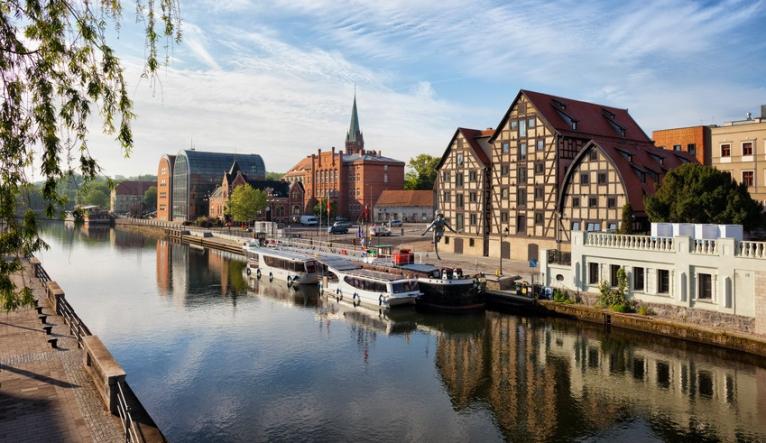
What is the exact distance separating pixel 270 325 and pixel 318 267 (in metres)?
16.9

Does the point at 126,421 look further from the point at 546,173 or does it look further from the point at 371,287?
the point at 546,173

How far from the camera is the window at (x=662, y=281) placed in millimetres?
32156

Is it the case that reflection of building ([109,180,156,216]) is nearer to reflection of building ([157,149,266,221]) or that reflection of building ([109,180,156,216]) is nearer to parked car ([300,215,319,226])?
reflection of building ([157,149,266,221])

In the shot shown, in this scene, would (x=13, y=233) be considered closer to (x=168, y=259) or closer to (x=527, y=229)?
(x=527, y=229)

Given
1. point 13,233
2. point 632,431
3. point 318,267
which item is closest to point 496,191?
point 318,267

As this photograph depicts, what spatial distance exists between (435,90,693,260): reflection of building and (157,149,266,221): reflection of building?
8580 centimetres

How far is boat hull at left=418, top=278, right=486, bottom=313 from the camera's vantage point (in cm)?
3925

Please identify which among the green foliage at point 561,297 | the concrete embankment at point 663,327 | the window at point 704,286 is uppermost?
the window at point 704,286

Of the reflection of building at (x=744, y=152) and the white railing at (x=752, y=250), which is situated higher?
the reflection of building at (x=744, y=152)

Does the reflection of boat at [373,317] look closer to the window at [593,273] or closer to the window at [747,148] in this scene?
the window at [593,273]

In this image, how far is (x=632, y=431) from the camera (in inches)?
795

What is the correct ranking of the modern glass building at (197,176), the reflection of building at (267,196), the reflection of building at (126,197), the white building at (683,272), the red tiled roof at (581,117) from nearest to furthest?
the white building at (683,272) < the red tiled roof at (581,117) < the reflection of building at (267,196) < the modern glass building at (197,176) < the reflection of building at (126,197)

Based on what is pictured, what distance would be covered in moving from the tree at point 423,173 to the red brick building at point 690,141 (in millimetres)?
59874

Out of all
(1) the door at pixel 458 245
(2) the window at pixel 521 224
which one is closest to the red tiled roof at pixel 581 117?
(2) the window at pixel 521 224
